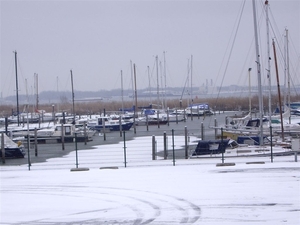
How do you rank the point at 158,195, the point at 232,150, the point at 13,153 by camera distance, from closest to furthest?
the point at 158,195, the point at 232,150, the point at 13,153

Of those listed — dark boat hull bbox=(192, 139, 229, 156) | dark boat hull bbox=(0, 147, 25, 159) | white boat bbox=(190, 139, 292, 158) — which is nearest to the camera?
white boat bbox=(190, 139, 292, 158)

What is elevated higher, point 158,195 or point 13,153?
point 158,195

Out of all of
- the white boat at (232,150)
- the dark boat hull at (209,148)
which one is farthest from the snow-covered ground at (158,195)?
the dark boat hull at (209,148)

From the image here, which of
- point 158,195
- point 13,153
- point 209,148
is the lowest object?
point 13,153

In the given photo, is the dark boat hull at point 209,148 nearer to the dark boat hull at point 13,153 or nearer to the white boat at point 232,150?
the white boat at point 232,150

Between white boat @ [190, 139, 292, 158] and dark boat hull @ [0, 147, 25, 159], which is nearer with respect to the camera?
white boat @ [190, 139, 292, 158]

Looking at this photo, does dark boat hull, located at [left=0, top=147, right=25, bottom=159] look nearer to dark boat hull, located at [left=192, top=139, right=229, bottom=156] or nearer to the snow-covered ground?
the snow-covered ground

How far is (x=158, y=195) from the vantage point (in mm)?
16406

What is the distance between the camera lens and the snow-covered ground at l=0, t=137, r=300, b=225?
43.9 feet

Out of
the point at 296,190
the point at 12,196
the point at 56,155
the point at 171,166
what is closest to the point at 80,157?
the point at 56,155

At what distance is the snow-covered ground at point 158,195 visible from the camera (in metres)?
13.4

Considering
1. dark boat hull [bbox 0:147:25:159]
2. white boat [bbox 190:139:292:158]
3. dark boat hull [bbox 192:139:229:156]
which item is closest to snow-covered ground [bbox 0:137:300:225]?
white boat [bbox 190:139:292:158]

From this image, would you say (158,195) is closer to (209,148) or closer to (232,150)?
(209,148)

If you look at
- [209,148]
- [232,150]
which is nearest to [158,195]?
[209,148]
